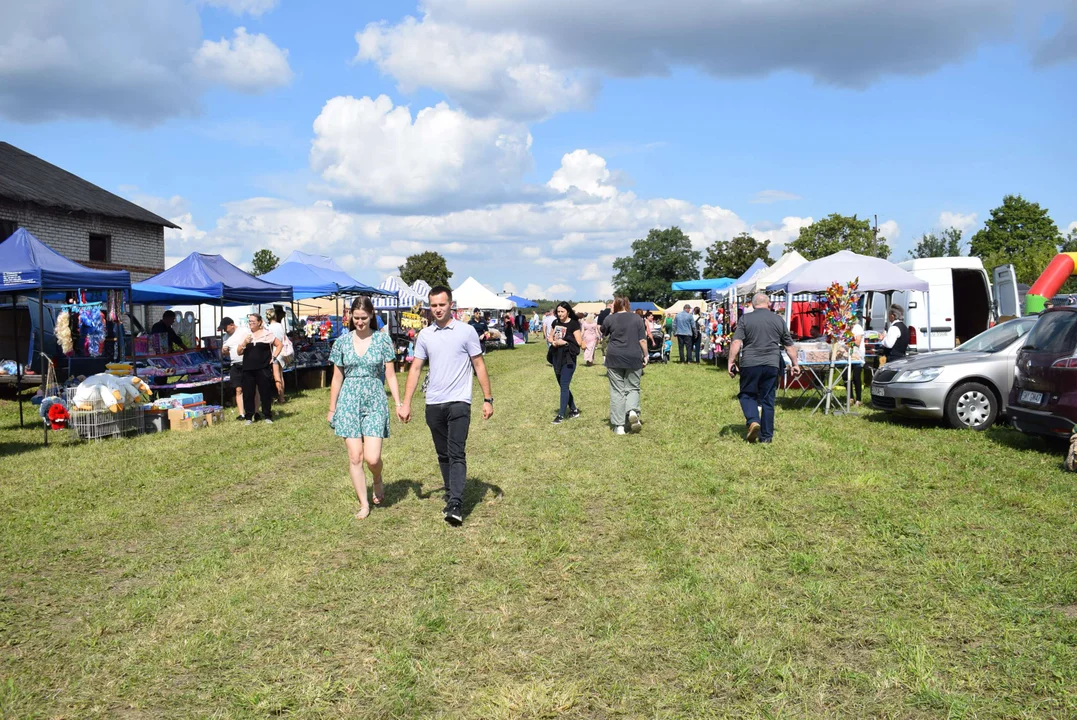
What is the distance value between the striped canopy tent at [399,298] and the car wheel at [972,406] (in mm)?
24323

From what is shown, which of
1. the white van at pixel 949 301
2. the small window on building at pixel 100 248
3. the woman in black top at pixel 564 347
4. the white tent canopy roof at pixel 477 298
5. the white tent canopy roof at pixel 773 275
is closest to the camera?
the woman in black top at pixel 564 347

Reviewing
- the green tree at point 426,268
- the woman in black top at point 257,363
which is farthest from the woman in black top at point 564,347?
the green tree at point 426,268

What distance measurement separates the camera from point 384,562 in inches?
227

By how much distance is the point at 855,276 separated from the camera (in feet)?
51.2

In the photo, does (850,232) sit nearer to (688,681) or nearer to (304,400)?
(304,400)

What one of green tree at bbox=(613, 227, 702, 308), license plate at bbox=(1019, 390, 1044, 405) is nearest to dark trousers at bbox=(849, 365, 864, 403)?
license plate at bbox=(1019, 390, 1044, 405)

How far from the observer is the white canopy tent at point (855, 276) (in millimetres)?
15367

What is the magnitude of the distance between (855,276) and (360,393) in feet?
37.7

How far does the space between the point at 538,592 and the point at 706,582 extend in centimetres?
105

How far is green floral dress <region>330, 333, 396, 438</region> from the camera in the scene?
6.94 m

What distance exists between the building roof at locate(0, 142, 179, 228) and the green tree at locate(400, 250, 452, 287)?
56.9 meters

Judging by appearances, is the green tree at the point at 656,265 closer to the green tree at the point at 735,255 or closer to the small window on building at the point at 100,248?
the green tree at the point at 735,255

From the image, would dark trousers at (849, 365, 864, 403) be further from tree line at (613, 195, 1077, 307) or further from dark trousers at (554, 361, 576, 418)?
tree line at (613, 195, 1077, 307)

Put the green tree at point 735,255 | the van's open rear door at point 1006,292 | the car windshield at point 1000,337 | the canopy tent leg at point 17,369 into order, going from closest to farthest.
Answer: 1. the car windshield at point 1000,337
2. the canopy tent leg at point 17,369
3. the van's open rear door at point 1006,292
4. the green tree at point 735,255
